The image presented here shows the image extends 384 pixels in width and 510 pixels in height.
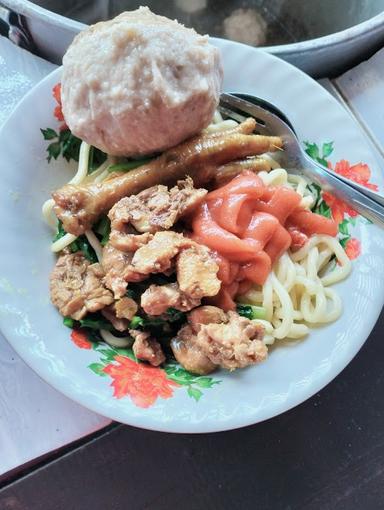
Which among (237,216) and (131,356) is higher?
(237,216)

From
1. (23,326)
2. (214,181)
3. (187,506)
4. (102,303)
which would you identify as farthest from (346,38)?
(187,506)

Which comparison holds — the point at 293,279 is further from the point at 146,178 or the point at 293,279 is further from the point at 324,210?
the point at 146,178

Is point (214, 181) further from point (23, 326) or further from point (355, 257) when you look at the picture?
point (23, 326)

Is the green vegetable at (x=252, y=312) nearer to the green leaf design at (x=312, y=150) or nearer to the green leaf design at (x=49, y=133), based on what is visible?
the green leaf design at (x=312, y=150)

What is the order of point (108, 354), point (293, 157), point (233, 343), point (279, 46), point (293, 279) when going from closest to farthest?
1. point (233, 343)
2. point (108, 354)
3. point (293, 279)
4. point (293, 157)
5. point (279, 46)

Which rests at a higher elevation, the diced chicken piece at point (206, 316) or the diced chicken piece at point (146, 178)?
the diced chicken piece at point (146, 178)

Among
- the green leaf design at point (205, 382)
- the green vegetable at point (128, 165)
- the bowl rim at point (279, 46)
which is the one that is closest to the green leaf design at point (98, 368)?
the green leaf design at point (205, 382)

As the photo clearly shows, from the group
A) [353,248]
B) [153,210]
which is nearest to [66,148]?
[153,210]
